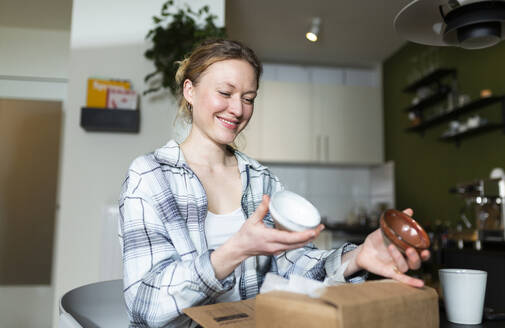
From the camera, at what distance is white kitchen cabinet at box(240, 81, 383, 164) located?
15.2 feet

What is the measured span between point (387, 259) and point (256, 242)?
0.89 feet

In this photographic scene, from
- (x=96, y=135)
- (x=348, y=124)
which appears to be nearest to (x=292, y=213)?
(x=96, y=135)

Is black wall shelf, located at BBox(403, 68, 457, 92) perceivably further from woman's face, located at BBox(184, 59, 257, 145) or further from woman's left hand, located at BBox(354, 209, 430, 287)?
woman's left hand, located at BBox(354, 209, 430, 287)

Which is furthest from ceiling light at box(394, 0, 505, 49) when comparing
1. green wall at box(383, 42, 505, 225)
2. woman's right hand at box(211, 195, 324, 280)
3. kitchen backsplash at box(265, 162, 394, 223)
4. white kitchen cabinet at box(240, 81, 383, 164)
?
kitchen backsplash at box(265, 162, 394, 223)

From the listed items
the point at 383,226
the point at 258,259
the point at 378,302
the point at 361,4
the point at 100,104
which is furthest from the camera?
the point at 361,4

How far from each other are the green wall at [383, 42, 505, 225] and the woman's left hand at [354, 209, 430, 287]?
260 centimetres

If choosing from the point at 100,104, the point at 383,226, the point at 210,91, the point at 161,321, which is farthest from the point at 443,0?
the point at 100,104

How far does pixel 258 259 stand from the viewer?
1.11 m

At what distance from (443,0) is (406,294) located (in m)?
0.95

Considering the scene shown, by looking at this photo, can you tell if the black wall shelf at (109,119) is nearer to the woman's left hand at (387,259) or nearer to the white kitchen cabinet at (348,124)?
the woman's left hand at (387,259)

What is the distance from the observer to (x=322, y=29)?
13.1ft

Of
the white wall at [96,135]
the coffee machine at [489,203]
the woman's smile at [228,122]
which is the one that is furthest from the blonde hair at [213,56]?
the coffee machine at [489,203]

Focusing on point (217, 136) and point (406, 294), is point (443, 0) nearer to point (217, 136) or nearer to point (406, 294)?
point (217, 136)

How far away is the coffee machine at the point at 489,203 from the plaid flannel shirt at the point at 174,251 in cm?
150
